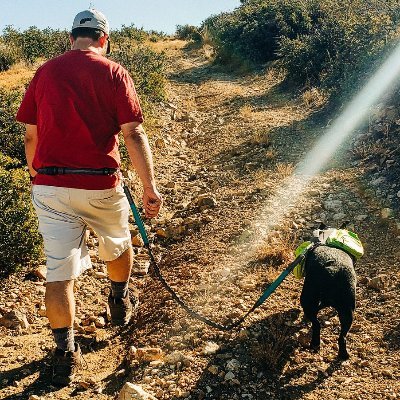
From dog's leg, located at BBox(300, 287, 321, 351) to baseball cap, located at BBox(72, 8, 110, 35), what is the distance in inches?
83.8

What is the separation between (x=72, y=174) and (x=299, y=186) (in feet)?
11.7

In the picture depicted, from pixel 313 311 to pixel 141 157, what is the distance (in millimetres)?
1513

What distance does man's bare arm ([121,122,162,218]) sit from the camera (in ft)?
8.34

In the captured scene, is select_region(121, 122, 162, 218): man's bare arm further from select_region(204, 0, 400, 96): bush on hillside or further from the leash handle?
select_region(204, 0, 400, 96): bush on hillside

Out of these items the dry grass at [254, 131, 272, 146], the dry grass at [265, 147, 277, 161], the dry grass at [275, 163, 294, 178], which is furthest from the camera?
the dry grass at [254, 131, 272, 146]

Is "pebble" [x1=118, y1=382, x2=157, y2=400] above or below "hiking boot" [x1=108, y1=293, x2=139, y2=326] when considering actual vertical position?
below

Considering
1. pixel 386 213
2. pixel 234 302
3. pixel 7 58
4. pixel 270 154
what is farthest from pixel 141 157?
pixel 7 58

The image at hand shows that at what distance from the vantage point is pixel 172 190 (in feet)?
19.6

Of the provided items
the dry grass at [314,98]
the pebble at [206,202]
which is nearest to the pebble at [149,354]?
the pebble at [206,202]

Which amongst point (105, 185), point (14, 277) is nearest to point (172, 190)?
point (14, 277)

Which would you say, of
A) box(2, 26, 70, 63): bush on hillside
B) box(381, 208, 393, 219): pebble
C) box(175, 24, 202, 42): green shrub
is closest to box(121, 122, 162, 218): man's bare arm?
box(381, 208, 393, 219): pebble

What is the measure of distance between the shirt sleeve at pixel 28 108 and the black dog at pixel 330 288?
2.01 m

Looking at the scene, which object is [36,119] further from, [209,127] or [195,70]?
[195,70]

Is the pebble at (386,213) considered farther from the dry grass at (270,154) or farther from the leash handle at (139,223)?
the leash handle at (139,223)
